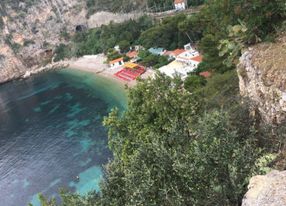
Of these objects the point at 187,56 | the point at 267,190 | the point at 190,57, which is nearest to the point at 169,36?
the point at 187,56

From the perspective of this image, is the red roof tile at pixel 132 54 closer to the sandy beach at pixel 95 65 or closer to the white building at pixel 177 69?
the sandy beach at pixel 95 65

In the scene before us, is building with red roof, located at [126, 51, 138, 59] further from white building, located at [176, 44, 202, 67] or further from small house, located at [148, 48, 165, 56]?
white building, located at [176, 44, 202, 67]

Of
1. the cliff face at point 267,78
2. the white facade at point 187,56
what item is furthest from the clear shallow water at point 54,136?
the cliff face at point 267,78

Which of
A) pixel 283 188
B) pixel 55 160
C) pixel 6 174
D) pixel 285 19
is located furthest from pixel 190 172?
pixel 6 174

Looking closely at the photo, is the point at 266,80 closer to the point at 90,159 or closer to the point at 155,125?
the point at 155,125

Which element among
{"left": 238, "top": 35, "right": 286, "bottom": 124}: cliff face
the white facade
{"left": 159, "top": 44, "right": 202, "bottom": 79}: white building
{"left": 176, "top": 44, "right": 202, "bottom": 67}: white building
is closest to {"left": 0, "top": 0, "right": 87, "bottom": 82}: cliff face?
{"left": 176, "top": 44, "right": 202, "bottom": 67}: white building
